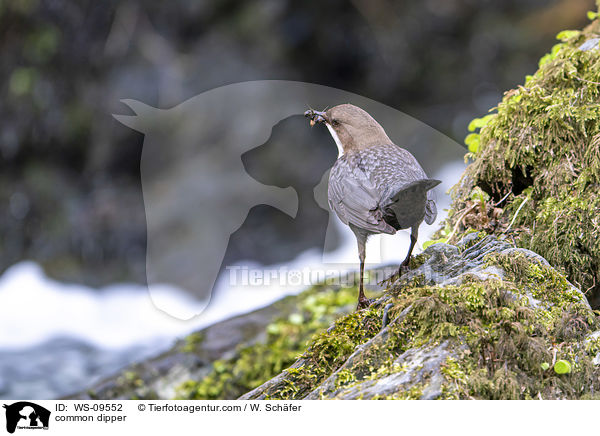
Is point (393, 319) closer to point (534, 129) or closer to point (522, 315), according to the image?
point (522, 315)

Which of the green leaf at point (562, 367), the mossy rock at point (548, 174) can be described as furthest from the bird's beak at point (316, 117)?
the green leaf at point (562, 367)

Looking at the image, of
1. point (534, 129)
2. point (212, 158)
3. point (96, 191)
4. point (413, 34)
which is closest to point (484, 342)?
point (534, 129)

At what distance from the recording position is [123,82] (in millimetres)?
7348

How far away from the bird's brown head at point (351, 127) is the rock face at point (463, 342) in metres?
0.58

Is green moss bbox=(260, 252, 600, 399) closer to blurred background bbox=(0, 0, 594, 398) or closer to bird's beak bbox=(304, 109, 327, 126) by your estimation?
bird's beak bbox=(304, 109, 327, 126)

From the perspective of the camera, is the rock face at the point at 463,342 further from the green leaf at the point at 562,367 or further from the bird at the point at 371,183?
the bird at the point at 371,183

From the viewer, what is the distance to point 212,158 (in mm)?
6848

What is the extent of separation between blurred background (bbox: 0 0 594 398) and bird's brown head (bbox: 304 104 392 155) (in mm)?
4396

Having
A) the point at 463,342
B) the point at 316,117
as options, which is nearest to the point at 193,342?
the point at 316,117

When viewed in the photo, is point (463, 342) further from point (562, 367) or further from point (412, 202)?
point (412, 202)

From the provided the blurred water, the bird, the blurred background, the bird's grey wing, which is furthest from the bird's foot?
the blurred background

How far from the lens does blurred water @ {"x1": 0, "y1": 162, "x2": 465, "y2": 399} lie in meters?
5.00
